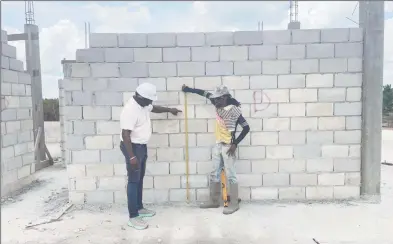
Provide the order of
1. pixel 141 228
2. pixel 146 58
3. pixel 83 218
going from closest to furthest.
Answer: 1. pixel 141 228
2. pixel 83 218
3. pixel 146 58

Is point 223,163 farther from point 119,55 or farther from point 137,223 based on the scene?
point 119,55

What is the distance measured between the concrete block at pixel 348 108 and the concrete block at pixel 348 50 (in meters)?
0.63

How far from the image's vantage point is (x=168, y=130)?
15.2ft

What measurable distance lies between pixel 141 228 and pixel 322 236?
193 centimetres

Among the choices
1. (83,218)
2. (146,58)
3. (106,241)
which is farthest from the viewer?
(146,58)

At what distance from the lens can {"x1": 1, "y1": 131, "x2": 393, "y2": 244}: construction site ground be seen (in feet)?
11.8

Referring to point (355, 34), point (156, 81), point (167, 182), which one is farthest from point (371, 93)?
point (167, 182)

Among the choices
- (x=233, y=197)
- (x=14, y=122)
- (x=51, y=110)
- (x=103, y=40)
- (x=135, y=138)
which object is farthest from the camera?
(x=51, y=110)

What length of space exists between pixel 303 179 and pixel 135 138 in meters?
2.34

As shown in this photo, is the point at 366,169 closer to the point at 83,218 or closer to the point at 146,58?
the point at 146,58

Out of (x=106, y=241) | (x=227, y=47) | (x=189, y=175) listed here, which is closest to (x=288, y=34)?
(x=227, y=47)

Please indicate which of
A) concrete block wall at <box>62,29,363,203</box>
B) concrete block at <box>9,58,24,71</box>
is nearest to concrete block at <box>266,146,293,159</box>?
concrete block wall at <box>62,29,363,203</box>

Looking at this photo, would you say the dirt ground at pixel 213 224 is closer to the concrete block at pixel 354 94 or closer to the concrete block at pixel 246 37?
the concrete block at pixel 354 94

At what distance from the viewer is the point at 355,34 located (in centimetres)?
458
